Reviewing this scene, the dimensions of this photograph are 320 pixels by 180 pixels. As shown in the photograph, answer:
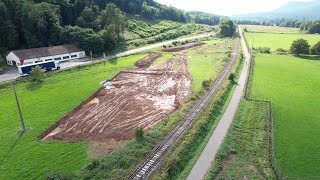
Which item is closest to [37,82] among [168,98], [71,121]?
[71,121]

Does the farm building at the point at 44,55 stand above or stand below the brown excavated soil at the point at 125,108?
above

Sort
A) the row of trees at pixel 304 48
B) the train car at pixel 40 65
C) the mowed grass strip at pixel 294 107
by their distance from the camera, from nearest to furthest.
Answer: the mowed grass strip at pixel 294 107
the train car at pixel 40 65
the row of trees at pixel 304 48

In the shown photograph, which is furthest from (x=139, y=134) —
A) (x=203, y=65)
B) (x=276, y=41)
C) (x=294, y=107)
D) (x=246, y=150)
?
(x=276, y=41)

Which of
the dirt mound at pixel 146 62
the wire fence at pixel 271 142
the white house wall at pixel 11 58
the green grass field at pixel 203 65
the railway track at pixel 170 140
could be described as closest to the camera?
the railway track at pixel 170 140

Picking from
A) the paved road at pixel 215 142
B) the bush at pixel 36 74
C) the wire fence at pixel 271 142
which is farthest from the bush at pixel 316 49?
the bush at pixel 36 74

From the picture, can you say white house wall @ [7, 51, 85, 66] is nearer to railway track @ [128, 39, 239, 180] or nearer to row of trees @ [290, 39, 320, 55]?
railway track @ [128, 39, 239, 180]

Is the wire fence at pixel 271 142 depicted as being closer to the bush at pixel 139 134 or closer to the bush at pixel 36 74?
the bush at pixel 139 134

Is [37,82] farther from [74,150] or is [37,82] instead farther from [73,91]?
[74,150]
